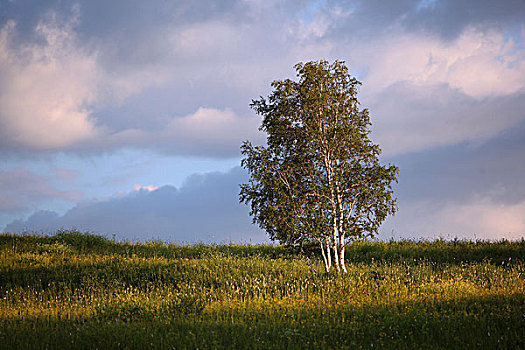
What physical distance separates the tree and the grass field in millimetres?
1729

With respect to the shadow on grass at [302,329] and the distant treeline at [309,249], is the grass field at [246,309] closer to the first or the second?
the shadow on grass at [302,329]

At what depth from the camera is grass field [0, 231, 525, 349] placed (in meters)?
7.64

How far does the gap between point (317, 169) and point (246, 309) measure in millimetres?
6249

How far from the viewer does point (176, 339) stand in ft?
25.0

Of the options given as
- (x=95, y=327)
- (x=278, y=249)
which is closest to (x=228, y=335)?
(x=95, y=327)

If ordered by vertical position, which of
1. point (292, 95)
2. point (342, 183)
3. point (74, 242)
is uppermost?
point (292, 95)

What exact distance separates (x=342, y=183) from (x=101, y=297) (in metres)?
8.95

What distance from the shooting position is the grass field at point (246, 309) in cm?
764

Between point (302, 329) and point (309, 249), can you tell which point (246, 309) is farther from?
point (309, 249)

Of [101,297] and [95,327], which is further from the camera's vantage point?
[101,297]

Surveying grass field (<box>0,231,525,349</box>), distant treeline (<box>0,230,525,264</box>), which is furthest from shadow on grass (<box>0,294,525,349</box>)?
distant treeline (<box>0,230,525,264</box>)

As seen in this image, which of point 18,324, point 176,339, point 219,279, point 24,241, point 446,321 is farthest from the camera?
point 24,241

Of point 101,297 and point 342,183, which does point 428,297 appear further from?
point 101,297

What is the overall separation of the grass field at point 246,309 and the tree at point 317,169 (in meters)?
1.73
